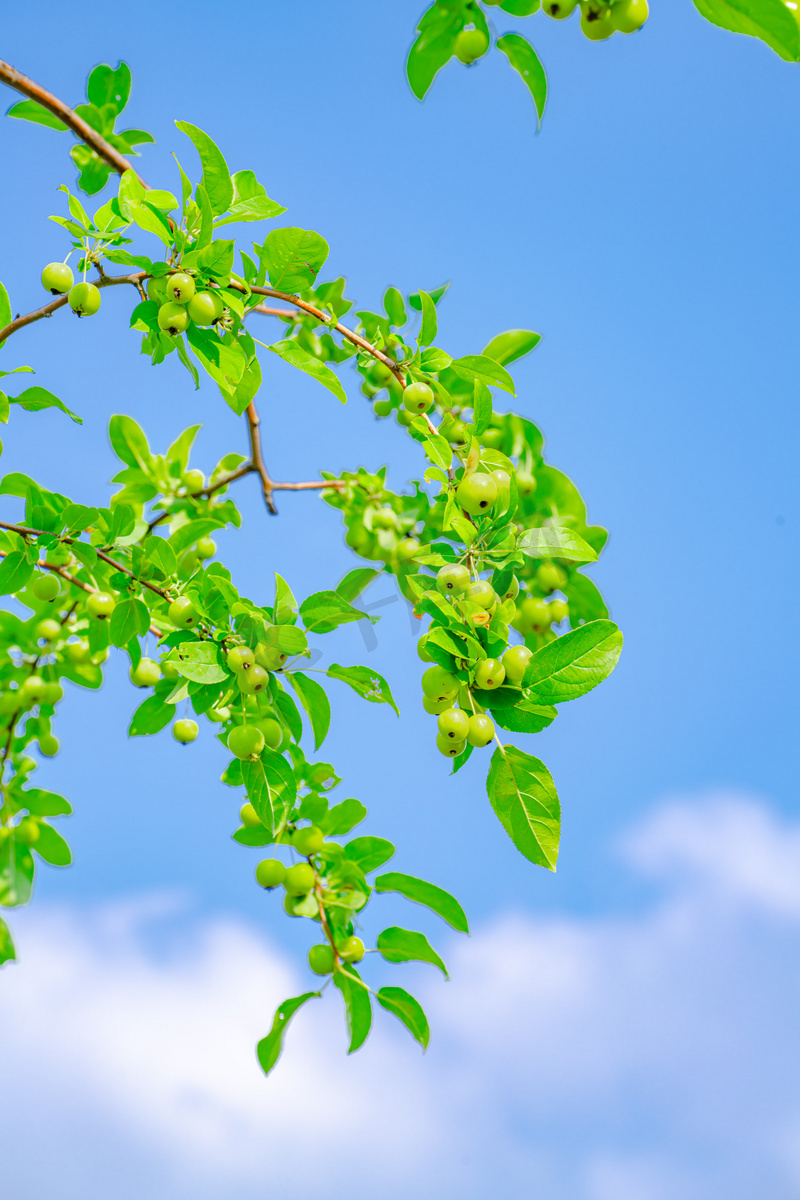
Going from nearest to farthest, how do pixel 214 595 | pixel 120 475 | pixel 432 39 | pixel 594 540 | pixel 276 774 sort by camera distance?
pixel 432 39 → pixel 276 774 → pixel 214 595 → pixel 594 540 → pixel 120 475

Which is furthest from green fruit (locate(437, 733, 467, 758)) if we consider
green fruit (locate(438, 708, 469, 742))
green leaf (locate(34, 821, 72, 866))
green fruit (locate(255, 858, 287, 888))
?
green leaf (locate(34, 821, 72, 866))

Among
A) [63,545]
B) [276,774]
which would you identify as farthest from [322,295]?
[276,774]

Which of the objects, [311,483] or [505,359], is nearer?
[505,359]

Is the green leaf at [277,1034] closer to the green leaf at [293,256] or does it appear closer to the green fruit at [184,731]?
the green fruit at [184,731]

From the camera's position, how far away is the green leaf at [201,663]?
6.25ft

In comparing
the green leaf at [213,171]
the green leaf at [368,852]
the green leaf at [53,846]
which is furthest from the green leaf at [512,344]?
the green leaf at [53,846]

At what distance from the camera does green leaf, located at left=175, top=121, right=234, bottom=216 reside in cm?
182

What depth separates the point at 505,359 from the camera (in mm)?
2535

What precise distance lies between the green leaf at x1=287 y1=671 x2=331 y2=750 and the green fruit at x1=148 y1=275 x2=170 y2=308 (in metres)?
0.85

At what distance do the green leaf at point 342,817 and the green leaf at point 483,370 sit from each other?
41.9 inches

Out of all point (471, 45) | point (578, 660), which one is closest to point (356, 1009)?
point (578, 660)

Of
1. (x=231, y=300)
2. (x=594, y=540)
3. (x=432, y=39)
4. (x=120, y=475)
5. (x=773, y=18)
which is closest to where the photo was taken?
(x=773, y=18)

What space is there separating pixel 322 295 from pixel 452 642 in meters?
1.48

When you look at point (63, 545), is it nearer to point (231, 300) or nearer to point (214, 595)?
point (214, 595)
